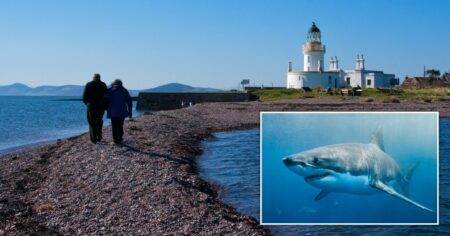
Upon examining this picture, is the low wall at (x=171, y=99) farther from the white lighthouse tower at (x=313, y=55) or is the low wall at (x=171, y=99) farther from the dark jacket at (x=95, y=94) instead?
the dark jacket at (x=95, y=94)

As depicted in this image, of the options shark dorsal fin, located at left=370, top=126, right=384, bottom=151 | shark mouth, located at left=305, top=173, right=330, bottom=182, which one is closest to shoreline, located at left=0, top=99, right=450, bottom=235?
shark mouth, located at left=305, top=173, right=330, bottom=182

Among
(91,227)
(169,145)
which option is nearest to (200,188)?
(91,227)

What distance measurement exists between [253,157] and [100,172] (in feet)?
30.2

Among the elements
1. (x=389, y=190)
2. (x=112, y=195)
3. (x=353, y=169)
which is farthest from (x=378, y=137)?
(x=112, y=195)

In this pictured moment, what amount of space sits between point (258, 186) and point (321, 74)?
71.6m

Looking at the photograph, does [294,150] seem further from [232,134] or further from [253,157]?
[232,134]

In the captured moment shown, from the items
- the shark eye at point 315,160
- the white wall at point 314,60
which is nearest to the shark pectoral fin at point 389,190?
the shark eye at point 315,160

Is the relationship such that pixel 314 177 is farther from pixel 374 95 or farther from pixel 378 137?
pixel 374 95

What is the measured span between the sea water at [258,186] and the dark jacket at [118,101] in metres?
2.88

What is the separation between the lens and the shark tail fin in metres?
4.06

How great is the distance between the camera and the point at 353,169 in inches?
166

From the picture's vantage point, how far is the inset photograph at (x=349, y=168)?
13.3ft

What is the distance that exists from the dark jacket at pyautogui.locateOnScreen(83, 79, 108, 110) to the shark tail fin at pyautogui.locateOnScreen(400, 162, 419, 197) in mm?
13606

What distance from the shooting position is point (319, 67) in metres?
88.1
